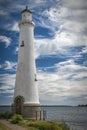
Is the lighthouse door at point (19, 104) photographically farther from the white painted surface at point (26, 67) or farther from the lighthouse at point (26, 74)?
the white painted surface at point (26, 67)

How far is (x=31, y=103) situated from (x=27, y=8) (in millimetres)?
7886

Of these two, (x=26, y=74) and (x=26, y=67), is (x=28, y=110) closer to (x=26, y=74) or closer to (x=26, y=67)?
(x=26, y=74)

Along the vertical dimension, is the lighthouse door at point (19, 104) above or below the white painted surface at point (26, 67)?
below

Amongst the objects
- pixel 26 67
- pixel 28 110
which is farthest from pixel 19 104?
pixel 26 67

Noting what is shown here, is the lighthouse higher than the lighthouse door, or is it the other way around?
the lighthouse

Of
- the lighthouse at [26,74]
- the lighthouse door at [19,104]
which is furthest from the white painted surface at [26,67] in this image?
the lighthouse door at [19,104]

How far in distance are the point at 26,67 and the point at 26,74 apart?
1.86ft

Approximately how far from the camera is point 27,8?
2011cm

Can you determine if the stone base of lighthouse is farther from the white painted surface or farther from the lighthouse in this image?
the white painted surface

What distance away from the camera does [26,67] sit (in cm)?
1914

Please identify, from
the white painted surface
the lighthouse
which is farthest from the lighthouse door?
the white painted surface

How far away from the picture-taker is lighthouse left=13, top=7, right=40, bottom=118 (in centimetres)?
1861

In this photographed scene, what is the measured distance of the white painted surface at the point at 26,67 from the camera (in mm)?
18703

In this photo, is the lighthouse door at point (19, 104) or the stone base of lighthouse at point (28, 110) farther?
the lighthouse door at point (19, 104)
